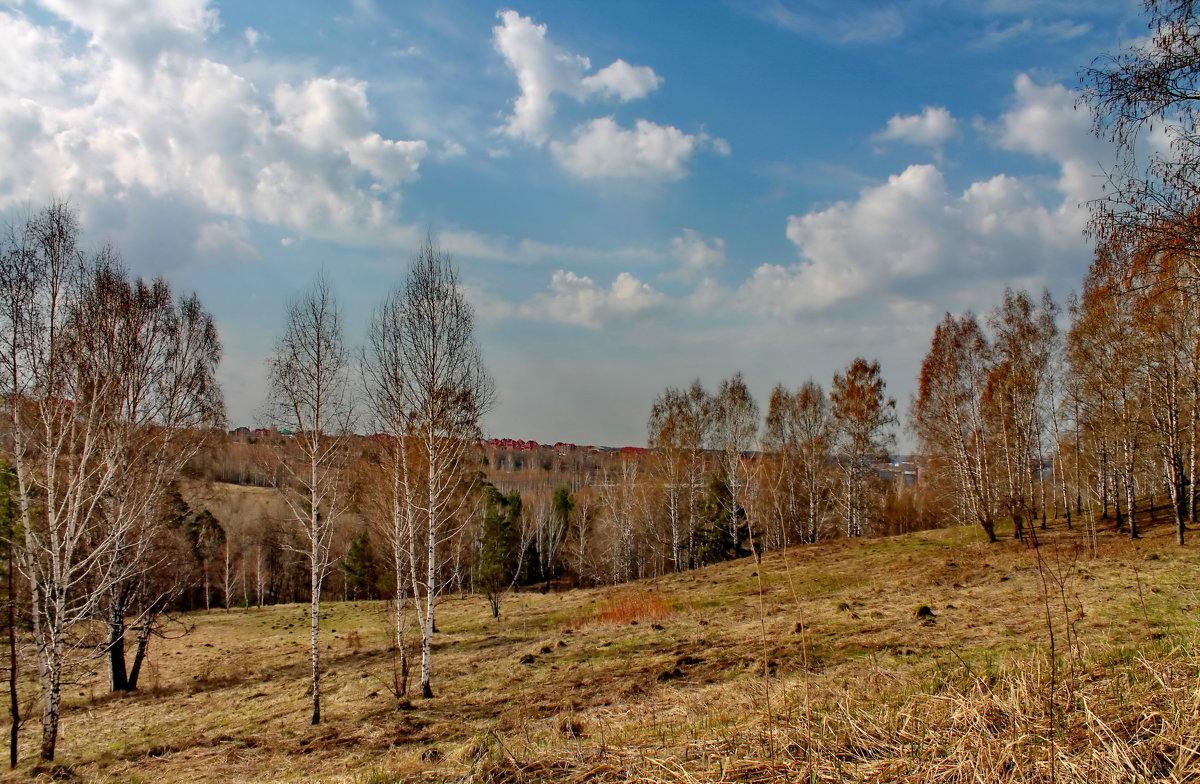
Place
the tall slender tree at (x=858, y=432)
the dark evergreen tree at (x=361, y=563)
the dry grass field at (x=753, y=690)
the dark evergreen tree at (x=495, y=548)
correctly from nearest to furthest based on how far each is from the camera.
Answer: the dry grass field at (x=753, y=690)
the dark evergreen tree at (x=495, y=548)
the tall slender tree at (x=858, y=432)
the dark evergreen tree at (x=361, y=563)

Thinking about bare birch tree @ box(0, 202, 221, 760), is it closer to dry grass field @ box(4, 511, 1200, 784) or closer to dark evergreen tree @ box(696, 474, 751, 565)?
dry grass field @ box(4, 511, 1200, 784)

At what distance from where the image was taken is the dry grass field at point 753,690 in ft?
10.3

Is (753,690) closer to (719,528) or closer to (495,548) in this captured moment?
(495,548)

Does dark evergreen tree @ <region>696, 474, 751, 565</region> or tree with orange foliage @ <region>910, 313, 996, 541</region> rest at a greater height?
tree with orange foliage @ <region>910, 313, 996, 541</region>

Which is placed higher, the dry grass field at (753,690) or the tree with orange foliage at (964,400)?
the tree with orange foliage at (964,400)

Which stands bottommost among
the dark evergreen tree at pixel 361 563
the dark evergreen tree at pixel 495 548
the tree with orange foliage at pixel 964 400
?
the dark evergreen tree at pixel 361 563

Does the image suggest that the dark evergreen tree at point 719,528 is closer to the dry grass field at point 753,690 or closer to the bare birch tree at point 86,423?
the dry grass field at point 753,690

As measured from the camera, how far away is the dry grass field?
314 centimetres

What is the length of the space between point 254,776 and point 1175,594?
14.7 m

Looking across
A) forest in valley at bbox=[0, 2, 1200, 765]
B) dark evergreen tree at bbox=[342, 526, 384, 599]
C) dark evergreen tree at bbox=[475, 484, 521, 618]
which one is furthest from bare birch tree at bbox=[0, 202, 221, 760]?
dark evergreen tree at bbox=[342, 526, 384, 599]

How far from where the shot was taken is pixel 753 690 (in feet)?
21.8

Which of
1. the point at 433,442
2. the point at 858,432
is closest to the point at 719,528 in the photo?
the point at 858,432

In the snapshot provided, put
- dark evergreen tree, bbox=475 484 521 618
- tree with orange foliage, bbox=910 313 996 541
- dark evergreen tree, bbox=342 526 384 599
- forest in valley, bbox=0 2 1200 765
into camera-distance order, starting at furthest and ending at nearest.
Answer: dark evergreen tree, bbox=342 526 384 599, dark evergreen tree, bbox=475 484 521 618, tree with orange foliage, bbox=910 313 996 541, forest in valley, bbox=0 2 1200 765

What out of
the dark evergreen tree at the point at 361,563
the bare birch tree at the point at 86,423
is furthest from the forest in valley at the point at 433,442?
the dark evergreen tree at the point at 361,563
